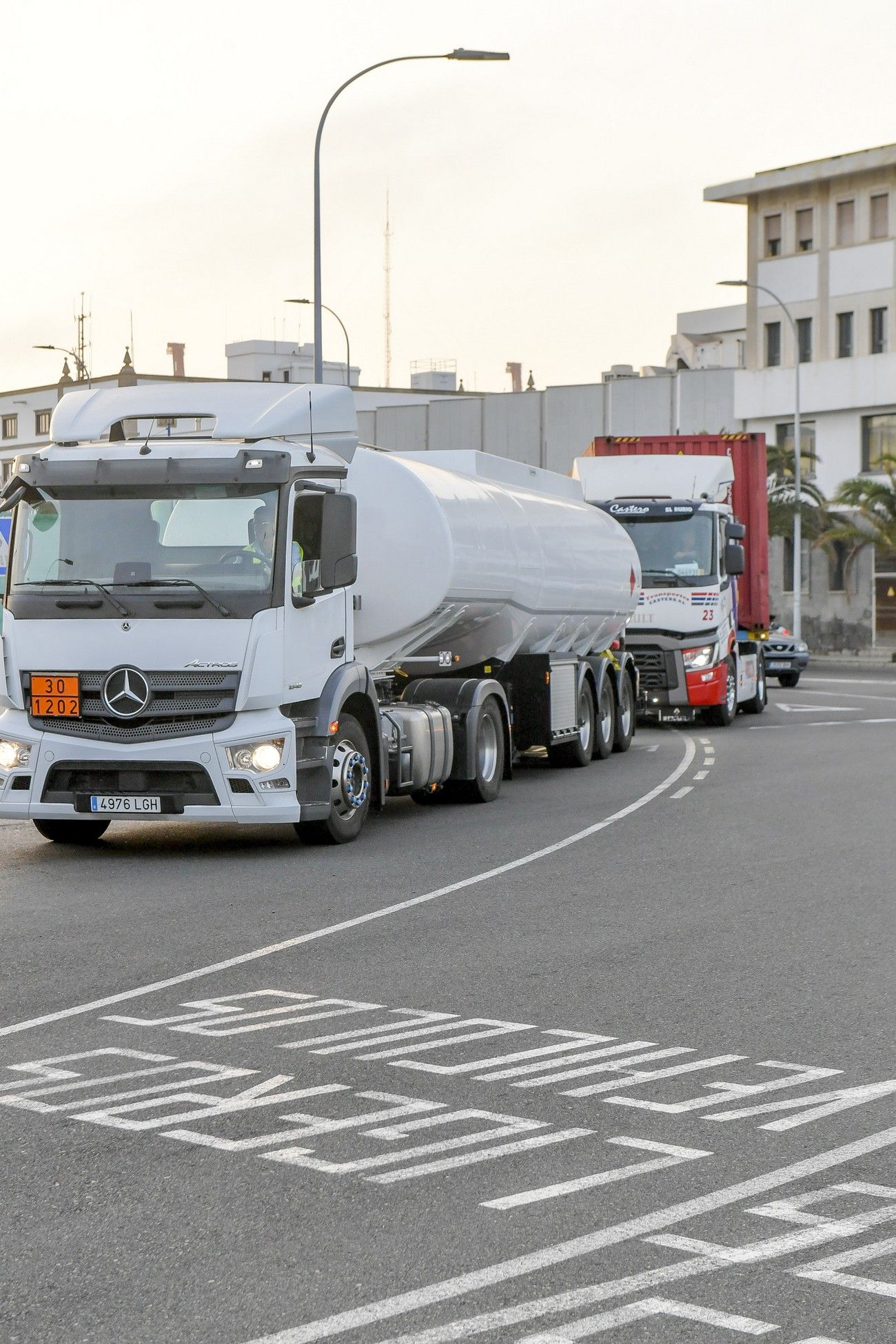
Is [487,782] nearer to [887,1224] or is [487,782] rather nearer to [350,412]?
[350,412]

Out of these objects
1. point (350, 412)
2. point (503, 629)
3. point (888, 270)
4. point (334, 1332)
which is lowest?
point (334, 1332)

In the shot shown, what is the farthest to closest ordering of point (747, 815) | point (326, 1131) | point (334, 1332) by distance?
point (747, 815) → point (326, 1131) → point (334, 1332)

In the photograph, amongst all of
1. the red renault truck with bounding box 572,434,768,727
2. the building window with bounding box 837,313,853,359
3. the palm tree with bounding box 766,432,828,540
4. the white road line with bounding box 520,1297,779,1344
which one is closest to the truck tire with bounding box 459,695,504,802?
the red renault truck with bounding box 572,434,768,727

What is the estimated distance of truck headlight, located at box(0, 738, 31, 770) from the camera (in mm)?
12859

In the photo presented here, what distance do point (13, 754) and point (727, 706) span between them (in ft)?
52.8

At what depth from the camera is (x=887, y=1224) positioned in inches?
190

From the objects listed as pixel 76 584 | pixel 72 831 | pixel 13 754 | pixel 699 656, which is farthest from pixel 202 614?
pixel 699 656

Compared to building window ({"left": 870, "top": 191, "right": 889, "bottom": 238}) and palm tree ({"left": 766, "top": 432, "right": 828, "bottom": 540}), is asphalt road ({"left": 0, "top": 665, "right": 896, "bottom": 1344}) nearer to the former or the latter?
palm tree ({"left": 766, "top": 432, "right": 828, "bottom": 540})

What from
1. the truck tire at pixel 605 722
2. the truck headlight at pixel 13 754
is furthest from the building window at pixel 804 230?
the truck headlight at pixel 13 754

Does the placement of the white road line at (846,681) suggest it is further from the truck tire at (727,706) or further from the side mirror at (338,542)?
the side mirror at (338,542)

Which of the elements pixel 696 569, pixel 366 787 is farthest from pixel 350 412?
pixel 696 569

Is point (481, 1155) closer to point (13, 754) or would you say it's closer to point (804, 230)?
point (13, 754)

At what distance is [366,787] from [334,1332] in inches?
391

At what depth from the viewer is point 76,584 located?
1284 centimetres
